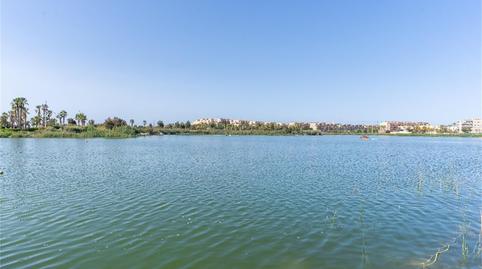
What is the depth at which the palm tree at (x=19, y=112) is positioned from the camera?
9829cm

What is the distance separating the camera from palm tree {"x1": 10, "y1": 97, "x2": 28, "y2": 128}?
98294mm

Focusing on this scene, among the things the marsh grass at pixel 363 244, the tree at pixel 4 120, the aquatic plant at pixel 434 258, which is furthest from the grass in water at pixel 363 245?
the tree at pixel 4 120

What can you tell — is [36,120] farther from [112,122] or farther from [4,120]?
[112,122]

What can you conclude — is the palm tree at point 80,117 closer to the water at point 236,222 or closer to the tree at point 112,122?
the tree at point 112,122

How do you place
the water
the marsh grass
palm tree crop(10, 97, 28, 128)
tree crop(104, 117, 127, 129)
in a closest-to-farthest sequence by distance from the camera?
the marsh grass → the water → palm tree crop(10, 97, 28, 128) → tree crop(104, 117, 127, 129)

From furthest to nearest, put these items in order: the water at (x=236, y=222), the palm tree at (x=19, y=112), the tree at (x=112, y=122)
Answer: the tree at (x=112, y=122)
the palm tree at (x=19, y=112)
the water at (x=236, y=222)

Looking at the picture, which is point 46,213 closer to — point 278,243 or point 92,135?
point 278,243

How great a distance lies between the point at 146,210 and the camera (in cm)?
1272

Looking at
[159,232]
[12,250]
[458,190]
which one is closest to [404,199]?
[458,190]

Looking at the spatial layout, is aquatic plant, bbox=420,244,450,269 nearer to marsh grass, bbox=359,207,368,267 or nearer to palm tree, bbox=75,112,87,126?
marsh grass, bbox=359,207,368,267

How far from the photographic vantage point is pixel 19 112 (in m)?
103

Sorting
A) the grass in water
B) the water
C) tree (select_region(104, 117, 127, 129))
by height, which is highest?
tree (select_region(104, 117, 127, 129))

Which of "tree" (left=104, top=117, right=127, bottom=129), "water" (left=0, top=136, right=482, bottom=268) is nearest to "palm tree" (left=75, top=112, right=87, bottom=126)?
"tree" (left=104, top=117, right=127, bottom=129)

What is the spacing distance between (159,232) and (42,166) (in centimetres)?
2220
